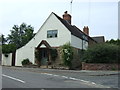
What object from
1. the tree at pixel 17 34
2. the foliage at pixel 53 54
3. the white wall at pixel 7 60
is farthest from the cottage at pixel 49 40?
the tree at pixel 17 34

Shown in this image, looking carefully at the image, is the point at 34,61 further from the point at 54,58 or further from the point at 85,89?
the point at 85,89

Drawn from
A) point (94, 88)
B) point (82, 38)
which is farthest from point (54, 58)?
point (94, 88)

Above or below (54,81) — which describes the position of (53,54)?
above

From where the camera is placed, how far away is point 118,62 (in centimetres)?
2741

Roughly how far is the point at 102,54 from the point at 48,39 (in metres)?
9.00

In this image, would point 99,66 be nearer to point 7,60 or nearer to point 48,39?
point 48,39

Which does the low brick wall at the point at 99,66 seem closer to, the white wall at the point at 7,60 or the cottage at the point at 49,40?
the cottage at the point at 49,40

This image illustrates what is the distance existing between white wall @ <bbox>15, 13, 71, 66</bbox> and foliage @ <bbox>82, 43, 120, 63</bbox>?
5145 millimetres

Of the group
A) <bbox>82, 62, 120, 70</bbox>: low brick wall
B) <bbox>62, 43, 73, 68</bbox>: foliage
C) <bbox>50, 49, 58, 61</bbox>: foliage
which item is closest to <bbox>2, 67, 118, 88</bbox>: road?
<bbox>82, 62, 120, 70</bbox>: low brick wall

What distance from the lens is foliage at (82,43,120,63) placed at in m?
26.8

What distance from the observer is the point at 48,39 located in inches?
1299

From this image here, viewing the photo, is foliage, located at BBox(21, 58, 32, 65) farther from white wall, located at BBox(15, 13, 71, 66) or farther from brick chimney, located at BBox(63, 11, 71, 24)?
brick chimney, located at BBox(63, 11, 71, 24)

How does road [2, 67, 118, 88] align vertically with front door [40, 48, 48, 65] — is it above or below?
below

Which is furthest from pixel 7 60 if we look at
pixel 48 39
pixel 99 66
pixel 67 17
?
pixel 99 66
